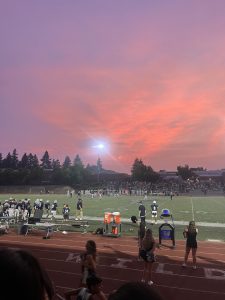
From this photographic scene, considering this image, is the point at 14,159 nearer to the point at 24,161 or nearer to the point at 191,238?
the point at 24,161

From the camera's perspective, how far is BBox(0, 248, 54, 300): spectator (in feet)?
5.02

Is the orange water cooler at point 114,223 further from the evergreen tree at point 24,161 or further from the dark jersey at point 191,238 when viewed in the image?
the evergreen tree at point 24,161

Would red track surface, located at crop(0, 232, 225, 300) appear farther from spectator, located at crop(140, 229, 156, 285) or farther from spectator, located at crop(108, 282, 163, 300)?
spectator, located at crop(108, 282, 163, 300)

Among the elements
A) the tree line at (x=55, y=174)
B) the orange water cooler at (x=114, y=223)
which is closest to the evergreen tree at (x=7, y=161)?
the tree line at (x=55, y=174)

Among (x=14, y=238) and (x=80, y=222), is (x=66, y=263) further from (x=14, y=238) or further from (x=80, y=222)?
(x=80, y=222)

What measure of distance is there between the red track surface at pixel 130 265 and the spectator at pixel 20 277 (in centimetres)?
976

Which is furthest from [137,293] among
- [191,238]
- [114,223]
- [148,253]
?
[114,223]

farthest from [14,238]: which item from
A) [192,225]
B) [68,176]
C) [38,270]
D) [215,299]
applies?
[68,176]

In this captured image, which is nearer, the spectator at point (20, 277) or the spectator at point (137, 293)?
the spectator at point (20, 277)

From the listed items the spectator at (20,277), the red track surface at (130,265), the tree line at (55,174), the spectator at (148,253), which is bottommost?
Answer: the red track surface at (130,265)

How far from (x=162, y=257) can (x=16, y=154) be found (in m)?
150

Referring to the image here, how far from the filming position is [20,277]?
1540mm

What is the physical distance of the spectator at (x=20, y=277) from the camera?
1531 mm

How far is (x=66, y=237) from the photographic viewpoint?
20.4 metres
